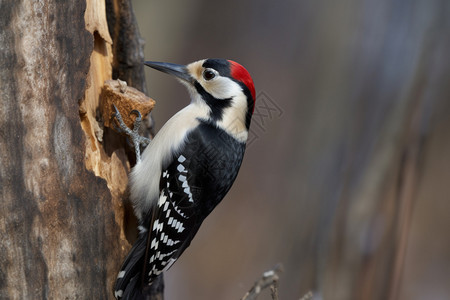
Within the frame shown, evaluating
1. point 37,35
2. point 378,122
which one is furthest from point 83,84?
point 378,122

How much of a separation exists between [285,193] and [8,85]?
2519mm

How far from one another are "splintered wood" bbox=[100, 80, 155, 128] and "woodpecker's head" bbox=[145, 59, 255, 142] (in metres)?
0.20

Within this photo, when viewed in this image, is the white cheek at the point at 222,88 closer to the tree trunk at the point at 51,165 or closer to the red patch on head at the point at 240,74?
the red patch on head at the point at 240,74

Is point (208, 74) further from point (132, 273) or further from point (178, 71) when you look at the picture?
point (132, 273)

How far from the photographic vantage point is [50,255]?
85.1 inches

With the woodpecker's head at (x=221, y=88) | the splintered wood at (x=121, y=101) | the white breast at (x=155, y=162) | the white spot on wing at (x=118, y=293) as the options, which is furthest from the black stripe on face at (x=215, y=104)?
the white spot on wing at (x=118, y=293)

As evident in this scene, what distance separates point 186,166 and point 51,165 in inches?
26.8

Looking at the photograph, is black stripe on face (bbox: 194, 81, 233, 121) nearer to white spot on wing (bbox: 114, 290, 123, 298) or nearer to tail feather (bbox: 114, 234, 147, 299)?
tail feather (bbox: 114, 234, 147, 299)

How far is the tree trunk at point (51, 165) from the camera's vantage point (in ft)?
6.78

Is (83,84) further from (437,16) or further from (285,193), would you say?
(437,16)

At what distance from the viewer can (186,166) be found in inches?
102

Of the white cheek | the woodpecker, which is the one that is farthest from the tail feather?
the white cheek

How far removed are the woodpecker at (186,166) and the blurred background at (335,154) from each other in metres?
0.50

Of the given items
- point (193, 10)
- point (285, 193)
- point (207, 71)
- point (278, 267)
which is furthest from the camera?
point (193, 10)
